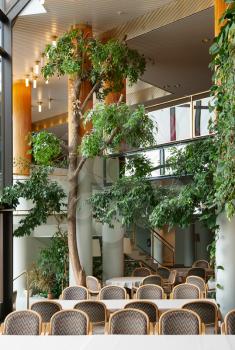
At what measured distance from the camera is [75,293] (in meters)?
9.35

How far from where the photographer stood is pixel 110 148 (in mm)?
11430

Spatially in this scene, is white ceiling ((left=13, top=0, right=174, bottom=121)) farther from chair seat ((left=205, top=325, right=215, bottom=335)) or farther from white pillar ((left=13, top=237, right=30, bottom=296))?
chair seat ((left=205, top=325, right=215, bottom=335))

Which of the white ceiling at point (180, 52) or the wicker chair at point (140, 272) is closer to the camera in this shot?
the white ceiling at point (180, 52)

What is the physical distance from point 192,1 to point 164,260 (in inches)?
509

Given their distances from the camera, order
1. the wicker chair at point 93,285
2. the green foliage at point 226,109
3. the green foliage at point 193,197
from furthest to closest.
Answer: the wicker chair at point 93,285, the green foliage at point 193,197, the green foliage at point 226,109

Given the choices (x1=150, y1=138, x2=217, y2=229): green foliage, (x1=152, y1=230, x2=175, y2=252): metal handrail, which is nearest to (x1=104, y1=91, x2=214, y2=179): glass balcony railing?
(x1=150, y1=138, x2=217, y2=229): green foliage

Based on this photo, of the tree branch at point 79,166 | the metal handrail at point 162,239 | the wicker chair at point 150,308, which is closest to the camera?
the wicker chair at point 150,308

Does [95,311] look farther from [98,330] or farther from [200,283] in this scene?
[200,283]

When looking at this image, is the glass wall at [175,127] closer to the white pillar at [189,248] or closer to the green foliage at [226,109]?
the green foliage at [226,109]

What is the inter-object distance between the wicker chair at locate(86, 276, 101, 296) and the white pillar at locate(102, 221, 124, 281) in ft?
5.58

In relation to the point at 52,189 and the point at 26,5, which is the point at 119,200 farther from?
the point at 26,5

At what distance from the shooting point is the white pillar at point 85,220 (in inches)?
479

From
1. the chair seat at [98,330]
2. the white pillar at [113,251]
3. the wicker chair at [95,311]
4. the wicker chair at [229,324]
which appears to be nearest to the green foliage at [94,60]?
the white pillar at [113,251]
